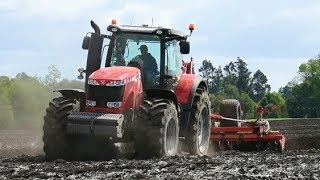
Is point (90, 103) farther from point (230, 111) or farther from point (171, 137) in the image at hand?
point (230, 111)

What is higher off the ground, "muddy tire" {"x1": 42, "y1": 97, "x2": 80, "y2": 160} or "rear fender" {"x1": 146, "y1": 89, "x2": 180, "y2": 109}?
"rear fender" {"x1": 146, "y1": 89, "x2": 180, "y2": 109}

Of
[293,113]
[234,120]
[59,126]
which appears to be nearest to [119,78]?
[59,126]

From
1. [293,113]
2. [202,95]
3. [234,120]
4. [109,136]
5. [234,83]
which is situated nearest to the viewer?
[109,136]

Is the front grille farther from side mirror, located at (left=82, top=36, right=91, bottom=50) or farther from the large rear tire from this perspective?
side mirror, located at (left=82, top=36, right=91, bottom=50)

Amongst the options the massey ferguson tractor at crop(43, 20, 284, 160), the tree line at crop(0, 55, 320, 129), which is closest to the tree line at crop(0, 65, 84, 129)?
the tree line at crop(0, 55, 320, 129)

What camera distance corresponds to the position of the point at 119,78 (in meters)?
11.9

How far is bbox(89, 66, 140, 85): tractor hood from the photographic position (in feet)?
38.9

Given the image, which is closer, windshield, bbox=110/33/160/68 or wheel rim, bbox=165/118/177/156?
wheel rim, bbox=165/118/177/156

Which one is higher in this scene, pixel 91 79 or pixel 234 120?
pixel 91 79

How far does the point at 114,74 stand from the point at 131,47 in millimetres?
1349

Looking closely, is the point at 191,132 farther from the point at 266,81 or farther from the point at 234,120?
the point at 266,81

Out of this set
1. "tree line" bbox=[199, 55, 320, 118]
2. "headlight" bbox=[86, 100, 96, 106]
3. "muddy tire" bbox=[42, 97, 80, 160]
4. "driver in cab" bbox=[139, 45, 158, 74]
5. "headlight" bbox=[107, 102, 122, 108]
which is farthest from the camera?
"tree line" bbox=[199, 55, 320, 118]

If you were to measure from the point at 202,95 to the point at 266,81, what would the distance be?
6010 inches

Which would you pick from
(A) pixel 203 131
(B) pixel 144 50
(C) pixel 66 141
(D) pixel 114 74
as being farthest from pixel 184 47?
(C) pixel 66 141
